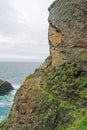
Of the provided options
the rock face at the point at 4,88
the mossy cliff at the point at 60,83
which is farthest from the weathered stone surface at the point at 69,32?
the rock face at the point at 4,88

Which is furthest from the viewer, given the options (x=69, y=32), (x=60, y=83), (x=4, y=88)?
(x=4, y=88)

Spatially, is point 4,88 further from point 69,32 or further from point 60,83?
point 69,32

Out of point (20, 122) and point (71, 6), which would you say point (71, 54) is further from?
point (20, 122)

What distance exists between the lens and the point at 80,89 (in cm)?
2927

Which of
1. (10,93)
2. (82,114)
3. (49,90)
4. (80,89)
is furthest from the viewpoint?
(10,93)

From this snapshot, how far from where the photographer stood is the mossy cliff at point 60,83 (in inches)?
1112

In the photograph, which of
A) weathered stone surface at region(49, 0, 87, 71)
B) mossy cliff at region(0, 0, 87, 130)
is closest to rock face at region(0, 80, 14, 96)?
mossy cliff at region(0, 0, 87, 130)

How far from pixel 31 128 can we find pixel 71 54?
279 inches

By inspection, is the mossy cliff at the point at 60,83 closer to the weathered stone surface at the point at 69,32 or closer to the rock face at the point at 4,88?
the weathered stone surface at the point at 69,32

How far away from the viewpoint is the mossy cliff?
92.7 feet

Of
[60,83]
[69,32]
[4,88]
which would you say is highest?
[69,32]

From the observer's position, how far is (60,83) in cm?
3122

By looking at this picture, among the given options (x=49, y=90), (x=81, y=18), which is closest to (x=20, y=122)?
(x=49, y=90)

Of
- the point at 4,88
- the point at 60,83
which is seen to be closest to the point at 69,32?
the point at 60,83
